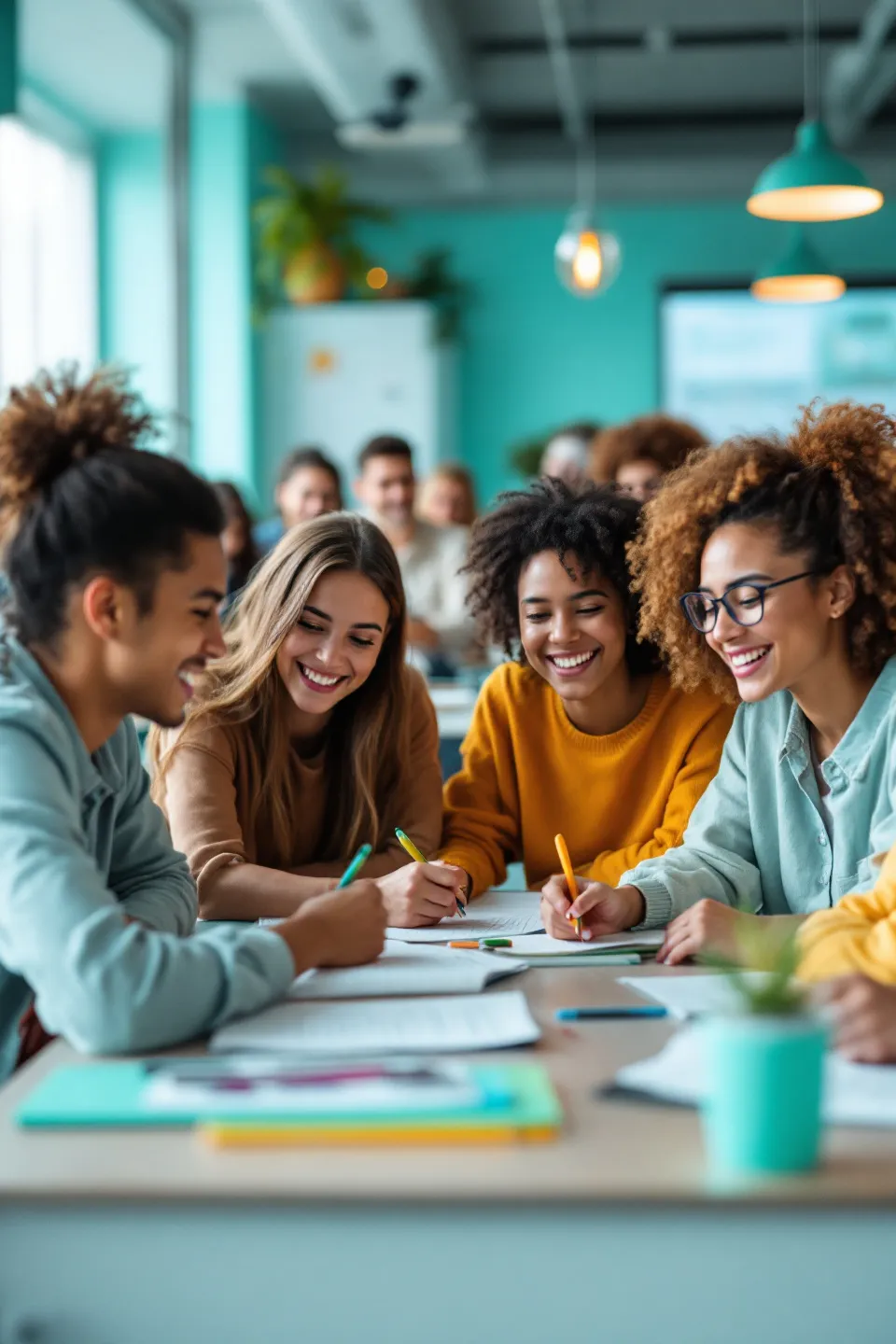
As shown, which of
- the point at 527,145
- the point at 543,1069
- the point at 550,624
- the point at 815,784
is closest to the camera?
the point at 543,1069

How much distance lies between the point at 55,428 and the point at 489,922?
772 mm

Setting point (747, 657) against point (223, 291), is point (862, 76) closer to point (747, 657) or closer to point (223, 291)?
point (223, 291)

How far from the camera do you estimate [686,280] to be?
28.5 feet

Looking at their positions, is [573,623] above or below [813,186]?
below

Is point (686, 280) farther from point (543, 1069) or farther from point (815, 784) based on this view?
point (543, 1069)

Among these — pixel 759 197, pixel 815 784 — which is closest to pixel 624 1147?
pixel 815 784

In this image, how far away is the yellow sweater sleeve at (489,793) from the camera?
2.14 meters

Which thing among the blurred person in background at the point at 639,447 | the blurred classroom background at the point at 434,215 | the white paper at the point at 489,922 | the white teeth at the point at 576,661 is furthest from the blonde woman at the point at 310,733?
the blurred classroom background at the point at 434,215

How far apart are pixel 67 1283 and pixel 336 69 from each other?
589 centimetres

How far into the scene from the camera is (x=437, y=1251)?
96 centimetres

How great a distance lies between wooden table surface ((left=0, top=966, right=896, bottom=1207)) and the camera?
3.08 ft

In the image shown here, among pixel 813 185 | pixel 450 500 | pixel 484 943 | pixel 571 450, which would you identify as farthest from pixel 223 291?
pixel 484 943

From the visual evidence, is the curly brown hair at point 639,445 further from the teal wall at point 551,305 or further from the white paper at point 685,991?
the teal wall at point 551,305

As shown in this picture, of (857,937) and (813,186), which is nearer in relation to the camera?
(857,937)
